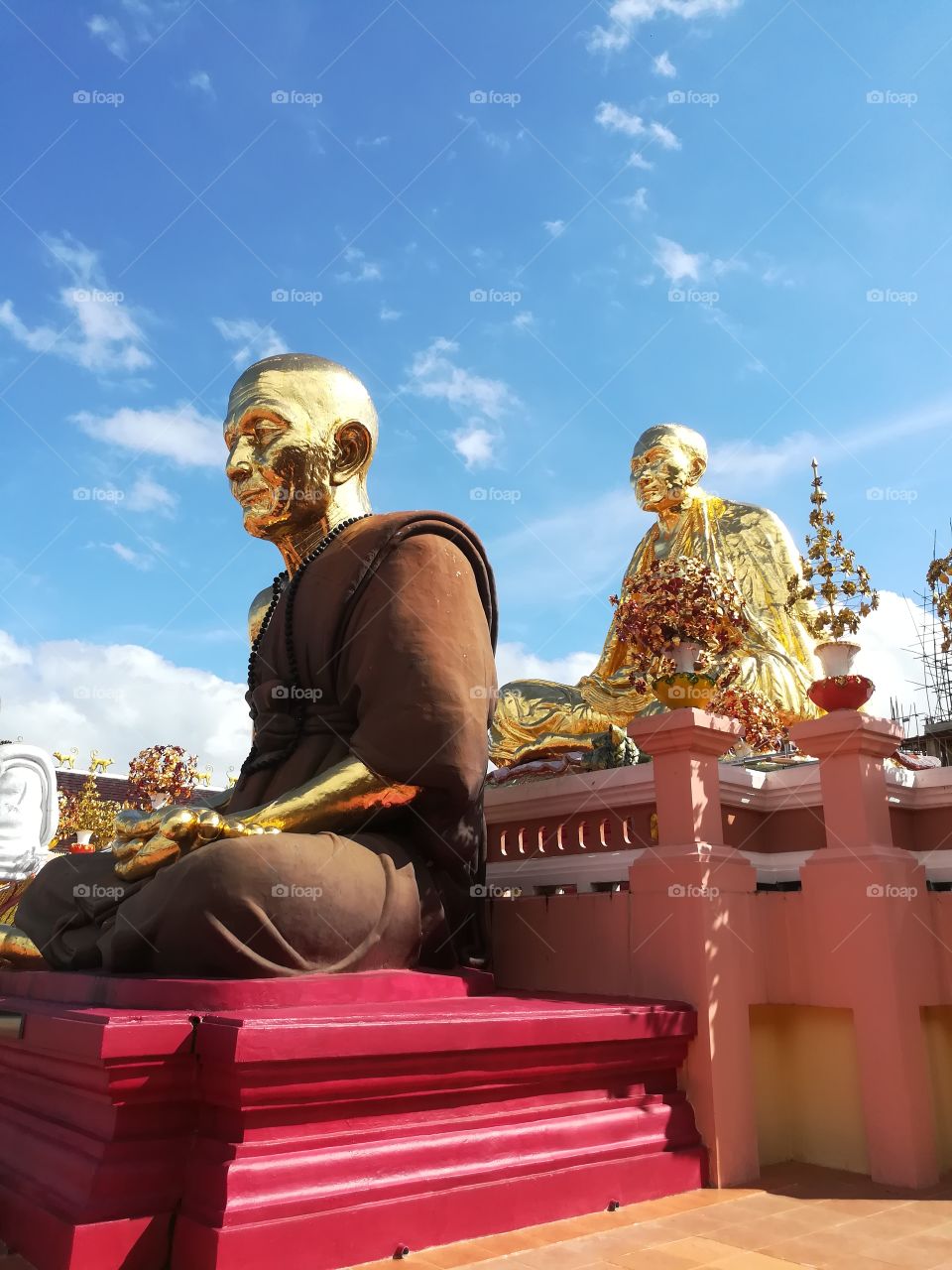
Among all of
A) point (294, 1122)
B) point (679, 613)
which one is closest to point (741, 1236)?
point (294, 1122)

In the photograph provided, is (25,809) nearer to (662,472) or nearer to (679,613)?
(679,613)

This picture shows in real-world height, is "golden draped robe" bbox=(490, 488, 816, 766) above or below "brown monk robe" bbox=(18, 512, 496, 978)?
above

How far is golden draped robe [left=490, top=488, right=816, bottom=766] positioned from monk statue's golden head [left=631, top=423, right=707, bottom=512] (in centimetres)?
22

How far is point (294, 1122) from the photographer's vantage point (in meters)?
2.55

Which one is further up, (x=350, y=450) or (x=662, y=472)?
(x=662, y=472)

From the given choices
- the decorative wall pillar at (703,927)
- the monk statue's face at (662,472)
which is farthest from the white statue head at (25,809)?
the decorative wall pillar at (703,927)

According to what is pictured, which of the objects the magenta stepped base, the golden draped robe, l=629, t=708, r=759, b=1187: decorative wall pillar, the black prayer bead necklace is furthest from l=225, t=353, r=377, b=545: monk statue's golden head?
the golden draped robe

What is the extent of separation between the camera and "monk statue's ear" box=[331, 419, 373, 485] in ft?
14.4

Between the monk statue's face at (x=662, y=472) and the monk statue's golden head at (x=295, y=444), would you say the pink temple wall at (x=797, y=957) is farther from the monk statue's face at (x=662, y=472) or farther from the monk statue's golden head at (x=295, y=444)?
the monk statue's face at (x=662, y=472)

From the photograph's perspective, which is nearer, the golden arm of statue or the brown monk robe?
the brown monk robe

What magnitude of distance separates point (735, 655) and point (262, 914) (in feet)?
21.5

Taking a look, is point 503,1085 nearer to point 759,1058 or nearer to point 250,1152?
point 250,1152

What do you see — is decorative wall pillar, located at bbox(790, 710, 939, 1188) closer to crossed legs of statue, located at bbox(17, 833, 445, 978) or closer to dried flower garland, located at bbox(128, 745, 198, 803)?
crossed legs of statue, located at bbox(17, 833, 445, 978)

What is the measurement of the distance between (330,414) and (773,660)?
18.4 ft
